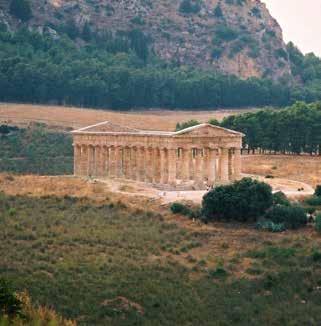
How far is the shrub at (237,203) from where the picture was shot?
70062mm

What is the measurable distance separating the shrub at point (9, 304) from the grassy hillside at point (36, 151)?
236ft

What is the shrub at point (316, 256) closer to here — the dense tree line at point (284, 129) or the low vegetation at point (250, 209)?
the low vegetation at point (250, 209)

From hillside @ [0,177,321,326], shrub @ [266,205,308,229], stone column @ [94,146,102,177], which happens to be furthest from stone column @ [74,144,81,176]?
shrub @ [266,205,308,229]

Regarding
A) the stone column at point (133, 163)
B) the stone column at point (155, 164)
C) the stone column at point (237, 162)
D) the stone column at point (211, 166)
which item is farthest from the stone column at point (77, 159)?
the stone column at point (237, 162)

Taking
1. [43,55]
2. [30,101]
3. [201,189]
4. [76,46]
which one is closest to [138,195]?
[201,189]

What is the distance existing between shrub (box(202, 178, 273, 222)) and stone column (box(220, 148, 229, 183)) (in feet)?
46.5

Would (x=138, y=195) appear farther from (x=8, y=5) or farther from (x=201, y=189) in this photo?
(x=8, y=5)

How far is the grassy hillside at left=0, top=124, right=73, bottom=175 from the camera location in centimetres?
11056

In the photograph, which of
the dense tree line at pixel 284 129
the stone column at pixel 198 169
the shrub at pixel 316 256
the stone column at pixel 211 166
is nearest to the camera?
the shrub at pixel 316 256

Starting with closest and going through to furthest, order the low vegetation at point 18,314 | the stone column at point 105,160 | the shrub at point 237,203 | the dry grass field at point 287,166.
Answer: the low vegetation at point 18,314 → the shrub at point 237,203 → the stone column at point 105,160 → the dry grass field at point 287,166

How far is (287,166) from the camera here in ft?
334

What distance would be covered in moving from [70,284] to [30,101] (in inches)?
3789

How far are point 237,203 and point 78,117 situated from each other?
6991 centimetres

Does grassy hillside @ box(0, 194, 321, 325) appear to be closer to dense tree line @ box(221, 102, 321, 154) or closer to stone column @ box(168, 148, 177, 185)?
stone column @ box(168, 148, 177, 185)
